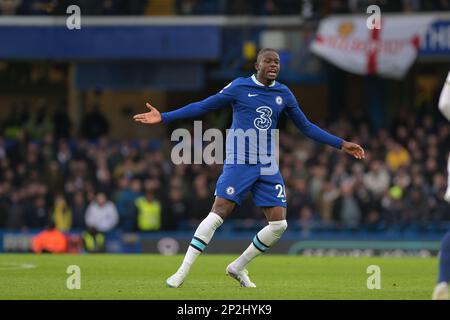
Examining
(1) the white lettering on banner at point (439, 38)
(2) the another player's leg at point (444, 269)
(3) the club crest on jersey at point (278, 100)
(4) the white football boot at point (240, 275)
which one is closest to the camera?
(2) the another player's leg at point (444, 269)

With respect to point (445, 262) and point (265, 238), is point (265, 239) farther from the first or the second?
point (445, 262)

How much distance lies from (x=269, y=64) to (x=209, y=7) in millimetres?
18370

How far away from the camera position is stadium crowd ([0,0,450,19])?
2992cm

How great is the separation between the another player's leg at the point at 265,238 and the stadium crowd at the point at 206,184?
11991mm

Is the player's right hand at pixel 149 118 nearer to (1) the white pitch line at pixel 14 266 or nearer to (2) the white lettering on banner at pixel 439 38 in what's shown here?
(1) the white pitch line at pixel 14 266

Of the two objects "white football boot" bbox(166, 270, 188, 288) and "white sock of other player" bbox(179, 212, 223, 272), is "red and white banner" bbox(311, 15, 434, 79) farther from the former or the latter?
"white football boot" bbox(166, 270, 188, 288)

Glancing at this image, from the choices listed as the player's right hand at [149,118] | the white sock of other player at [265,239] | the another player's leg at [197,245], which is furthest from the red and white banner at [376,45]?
the player's right hand at [149,118]

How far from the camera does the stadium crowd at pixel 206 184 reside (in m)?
25.2

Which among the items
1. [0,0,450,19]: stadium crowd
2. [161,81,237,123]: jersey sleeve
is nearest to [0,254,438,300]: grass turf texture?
[161,81,237,123]: jersey sleeve

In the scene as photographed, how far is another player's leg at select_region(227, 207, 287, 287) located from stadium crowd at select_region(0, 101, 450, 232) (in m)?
12.0

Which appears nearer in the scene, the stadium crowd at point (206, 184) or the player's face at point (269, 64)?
the player's face at point (269, 64)

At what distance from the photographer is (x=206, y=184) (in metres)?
26.2
